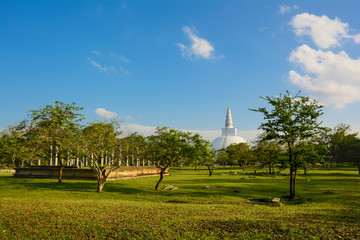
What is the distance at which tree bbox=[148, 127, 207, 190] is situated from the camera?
2502cm

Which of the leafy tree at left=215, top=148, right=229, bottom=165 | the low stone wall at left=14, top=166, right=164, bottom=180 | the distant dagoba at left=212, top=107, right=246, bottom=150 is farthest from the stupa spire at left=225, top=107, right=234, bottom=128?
the low stone wall at left=14, top=166, right=164, bottom=180

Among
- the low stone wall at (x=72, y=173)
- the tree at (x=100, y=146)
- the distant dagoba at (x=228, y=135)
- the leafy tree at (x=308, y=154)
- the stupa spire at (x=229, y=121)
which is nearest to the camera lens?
the leafy tree at (x=308, y=154)

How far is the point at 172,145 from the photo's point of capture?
25422 mm

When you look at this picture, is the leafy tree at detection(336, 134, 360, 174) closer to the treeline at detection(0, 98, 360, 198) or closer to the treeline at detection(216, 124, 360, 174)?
the treeline at detection(216, 124, 360, 174)

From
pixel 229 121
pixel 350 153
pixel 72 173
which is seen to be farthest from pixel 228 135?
pixel 72 173

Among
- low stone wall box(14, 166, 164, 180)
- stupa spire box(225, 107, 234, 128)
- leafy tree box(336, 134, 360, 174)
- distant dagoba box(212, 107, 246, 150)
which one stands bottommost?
low stone wall box(14, 166, 164, 180)

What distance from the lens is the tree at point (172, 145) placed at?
25019 mm

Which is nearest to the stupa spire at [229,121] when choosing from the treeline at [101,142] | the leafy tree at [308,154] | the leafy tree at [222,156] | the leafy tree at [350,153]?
the leafy tree at [222,156]

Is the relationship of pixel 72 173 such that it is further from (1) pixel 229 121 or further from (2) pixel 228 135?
(1) pixel 229 121

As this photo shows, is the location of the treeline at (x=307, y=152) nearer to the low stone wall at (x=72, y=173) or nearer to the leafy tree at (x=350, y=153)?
the leafy tree at (x=350, y=153)

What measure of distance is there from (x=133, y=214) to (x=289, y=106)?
16269 mm

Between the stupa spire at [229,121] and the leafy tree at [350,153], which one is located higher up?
the stupa spire at [229,121]

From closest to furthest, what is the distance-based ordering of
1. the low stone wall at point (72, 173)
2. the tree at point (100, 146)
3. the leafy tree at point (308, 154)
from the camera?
1. the leafy tree at point (308, 154)
2. the tree at point (100, 146)
3. the low stone wall at point (72, 173)

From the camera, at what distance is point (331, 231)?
9773 millimetres
